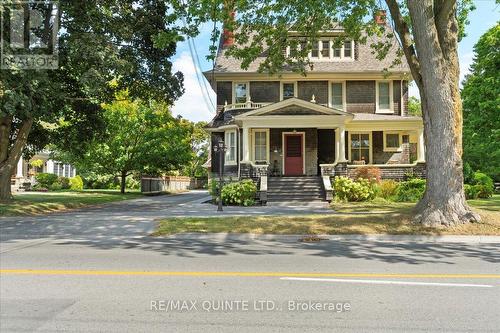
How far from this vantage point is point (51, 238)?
456 inches

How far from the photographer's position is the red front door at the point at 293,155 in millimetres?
26656

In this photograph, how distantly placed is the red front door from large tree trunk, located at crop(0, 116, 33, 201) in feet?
45.1

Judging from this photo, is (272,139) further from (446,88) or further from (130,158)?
(446,88)

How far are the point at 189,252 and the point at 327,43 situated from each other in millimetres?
22447

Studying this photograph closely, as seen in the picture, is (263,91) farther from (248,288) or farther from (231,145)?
(248,288)

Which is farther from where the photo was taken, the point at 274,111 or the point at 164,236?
the point at 274,111

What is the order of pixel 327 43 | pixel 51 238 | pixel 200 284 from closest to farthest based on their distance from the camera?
pixel 200 284, pixel 51 238, pixel 327 43

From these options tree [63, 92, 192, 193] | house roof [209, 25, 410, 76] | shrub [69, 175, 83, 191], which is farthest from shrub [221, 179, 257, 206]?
shrub [69, 175, 83, 191]

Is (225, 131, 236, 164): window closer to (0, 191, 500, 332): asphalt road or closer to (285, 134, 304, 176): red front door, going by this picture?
(285, 134, 304, 176): red front door

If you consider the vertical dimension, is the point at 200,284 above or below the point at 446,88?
below

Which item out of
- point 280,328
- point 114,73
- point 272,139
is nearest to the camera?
point 280,328

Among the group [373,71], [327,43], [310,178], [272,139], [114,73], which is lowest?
[310,178]

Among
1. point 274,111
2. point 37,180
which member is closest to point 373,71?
point 274,111

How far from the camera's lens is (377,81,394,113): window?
27750 millimetres
